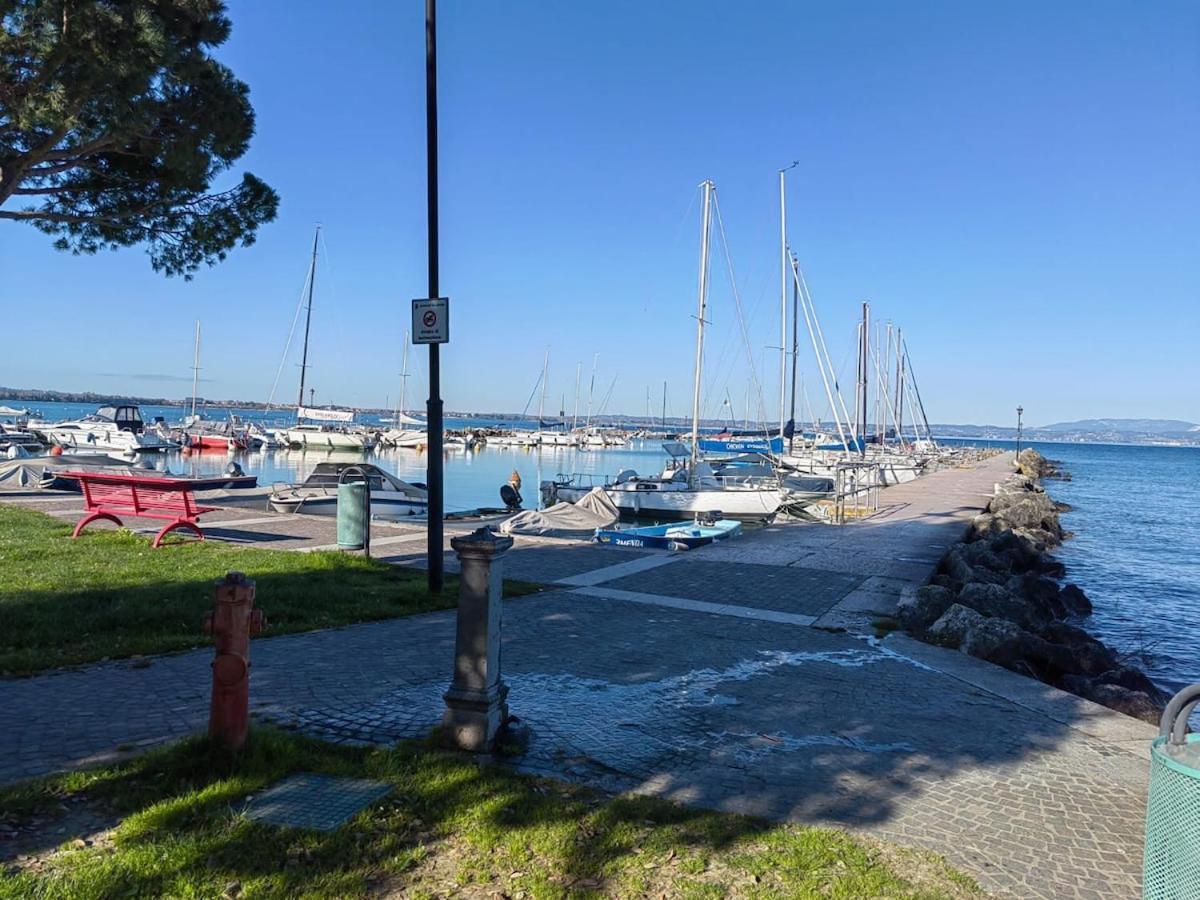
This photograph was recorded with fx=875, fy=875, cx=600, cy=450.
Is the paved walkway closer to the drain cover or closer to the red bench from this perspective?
the drain cover

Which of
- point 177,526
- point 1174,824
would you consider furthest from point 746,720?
point 177,526

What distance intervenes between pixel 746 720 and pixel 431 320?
18.0ft

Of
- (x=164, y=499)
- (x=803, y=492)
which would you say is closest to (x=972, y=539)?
(x=803, y=492)

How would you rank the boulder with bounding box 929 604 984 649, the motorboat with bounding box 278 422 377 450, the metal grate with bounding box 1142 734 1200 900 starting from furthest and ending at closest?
the motorboat with bounding box 278 422 377 450
the boulder with bounding box 929 604 984 649
the metal grate with bounding box 1142 734 1200 900

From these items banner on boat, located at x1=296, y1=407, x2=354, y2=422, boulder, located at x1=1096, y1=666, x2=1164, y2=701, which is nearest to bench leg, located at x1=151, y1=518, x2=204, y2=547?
boulder, located at x1=1096, y1=666, x2=1164, y2=701

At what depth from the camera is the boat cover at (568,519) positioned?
17016 millimetres

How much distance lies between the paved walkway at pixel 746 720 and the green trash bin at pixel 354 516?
11.6ft

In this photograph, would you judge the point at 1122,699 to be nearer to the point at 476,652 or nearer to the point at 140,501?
Answer: the point at 476,652

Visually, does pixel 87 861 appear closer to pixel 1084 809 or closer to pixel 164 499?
pixel 1084 809

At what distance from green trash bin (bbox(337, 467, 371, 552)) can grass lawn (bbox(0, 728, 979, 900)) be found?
25.4ft

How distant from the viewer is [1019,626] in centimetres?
1020

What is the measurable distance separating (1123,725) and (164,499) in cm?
1326

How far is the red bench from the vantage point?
43.1 ft

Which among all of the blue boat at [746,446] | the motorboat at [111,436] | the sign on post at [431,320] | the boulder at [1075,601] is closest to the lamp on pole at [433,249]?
the sign on post at [431,320]
